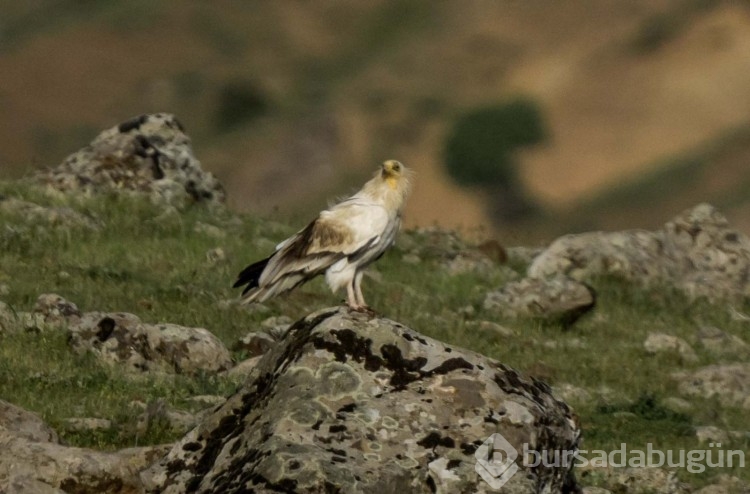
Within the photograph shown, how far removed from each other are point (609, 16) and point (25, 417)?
114 m

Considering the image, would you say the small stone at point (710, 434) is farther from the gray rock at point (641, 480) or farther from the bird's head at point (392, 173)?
the bird's head at point (392, 173)

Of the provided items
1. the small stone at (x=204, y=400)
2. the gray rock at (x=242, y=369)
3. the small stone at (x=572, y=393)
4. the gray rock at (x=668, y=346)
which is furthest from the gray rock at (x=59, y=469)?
the gray rock at (x=668, y=346)

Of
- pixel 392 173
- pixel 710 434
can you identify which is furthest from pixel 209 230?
pixel 392 173

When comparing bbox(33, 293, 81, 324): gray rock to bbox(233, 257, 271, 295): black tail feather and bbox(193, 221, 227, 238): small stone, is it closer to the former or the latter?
bbox(233, 257, 271, 295): black tail feather

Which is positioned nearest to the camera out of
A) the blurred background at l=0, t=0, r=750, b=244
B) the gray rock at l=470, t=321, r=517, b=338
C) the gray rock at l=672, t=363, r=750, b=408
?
the gray rock at l=672, t=363, r=750, b=408

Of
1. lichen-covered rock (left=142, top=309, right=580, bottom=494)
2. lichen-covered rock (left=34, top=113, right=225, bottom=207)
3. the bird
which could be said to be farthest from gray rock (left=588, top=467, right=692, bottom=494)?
lichen-covered rock (left=34, top=113, right=225, bottom=207)

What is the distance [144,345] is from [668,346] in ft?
25.8

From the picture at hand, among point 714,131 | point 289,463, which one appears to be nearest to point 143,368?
point 289,463

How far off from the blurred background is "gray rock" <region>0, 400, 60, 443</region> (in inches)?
2655

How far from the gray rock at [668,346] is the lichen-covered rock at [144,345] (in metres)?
6.69

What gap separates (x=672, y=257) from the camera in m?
28.5

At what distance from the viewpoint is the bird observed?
46.8 feet

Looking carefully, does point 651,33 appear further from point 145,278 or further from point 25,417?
point 25,417

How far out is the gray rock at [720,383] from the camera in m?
20.7
